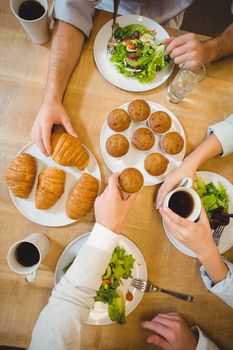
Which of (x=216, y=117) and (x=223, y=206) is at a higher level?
(x=216, y=117)

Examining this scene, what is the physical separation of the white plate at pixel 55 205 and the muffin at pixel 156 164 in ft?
0.82

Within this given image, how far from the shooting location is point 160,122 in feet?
4.81

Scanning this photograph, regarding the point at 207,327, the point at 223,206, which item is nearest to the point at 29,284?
the point at 207,327

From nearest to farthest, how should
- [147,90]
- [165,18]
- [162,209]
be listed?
[162,209] < [147,90] < [165,18]

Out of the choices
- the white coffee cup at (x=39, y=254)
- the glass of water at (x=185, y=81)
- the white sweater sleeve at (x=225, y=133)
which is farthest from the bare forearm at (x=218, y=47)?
the white coffee cup at (x=39, y=254)

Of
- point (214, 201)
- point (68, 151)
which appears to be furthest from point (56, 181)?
point (214, 201)

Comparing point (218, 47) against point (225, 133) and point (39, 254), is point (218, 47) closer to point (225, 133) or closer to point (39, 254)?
point (225, 133)

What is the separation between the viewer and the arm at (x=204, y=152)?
140 cm

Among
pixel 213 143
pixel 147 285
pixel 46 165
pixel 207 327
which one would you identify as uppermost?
pixel 213 143

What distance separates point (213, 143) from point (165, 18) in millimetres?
951

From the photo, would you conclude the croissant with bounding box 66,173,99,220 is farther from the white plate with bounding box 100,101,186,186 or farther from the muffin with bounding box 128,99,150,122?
the muffin with bounding box 128,99,150,122

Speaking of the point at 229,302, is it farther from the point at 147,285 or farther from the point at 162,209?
the point at 162,209

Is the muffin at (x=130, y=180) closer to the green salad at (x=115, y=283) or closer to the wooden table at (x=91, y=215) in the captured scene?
the wooden table at (x=91, y=215)

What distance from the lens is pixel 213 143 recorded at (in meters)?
1.46
